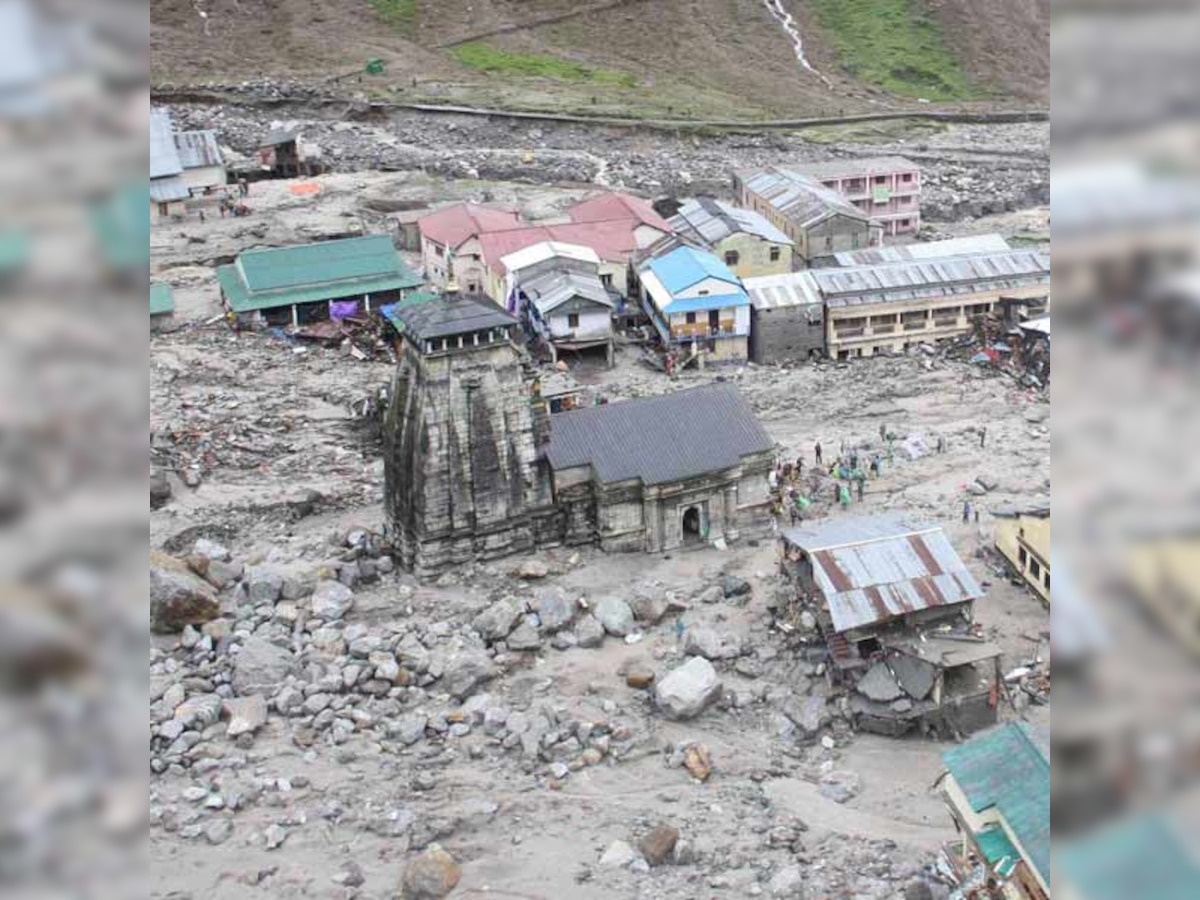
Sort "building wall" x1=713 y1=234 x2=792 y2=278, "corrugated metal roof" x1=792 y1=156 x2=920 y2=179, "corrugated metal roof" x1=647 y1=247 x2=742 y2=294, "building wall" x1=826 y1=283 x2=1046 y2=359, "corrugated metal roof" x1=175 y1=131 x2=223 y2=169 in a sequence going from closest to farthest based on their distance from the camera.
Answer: "corrugated metal roof" x1=647 y1=247 x2=742 y2=294 < "building wall" x1=826 y1=283 x2=1046 y2=359 < "building wall" x1=713 y1=234 x2=792 y2=278 < "corrugated metal roof" x1=792 y1=156 x2=920 y2=179 < "corrugated metal roof" x1=175 y1=131 x2=223 y2=169

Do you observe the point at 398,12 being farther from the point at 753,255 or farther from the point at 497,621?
the point at 497,621

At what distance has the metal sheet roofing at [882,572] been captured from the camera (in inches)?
1041

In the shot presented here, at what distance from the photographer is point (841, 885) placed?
21219mm

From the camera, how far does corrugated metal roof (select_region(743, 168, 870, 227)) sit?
54.5 meters

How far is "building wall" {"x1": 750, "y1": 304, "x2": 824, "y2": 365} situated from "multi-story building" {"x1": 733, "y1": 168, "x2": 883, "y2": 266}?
5.94 m

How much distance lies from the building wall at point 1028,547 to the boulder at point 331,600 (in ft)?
51.3

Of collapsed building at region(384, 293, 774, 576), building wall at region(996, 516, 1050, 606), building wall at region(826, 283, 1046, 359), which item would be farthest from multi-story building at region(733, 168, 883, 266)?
building wall at region(996, 516, 1050, 606)

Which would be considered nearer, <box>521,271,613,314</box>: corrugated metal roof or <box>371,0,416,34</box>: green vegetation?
<box>521,271,613,314</box>: corrugated metal roof

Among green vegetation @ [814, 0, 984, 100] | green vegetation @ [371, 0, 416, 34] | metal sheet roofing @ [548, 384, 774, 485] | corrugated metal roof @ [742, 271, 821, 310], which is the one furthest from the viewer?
green vegetation @ [371, 0, 416, 34]

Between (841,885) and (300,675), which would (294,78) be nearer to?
(300,675)

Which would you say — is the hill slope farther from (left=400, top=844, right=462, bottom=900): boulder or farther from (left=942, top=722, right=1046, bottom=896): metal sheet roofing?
(left=400, top=844, right=462, bottom=900): boulder

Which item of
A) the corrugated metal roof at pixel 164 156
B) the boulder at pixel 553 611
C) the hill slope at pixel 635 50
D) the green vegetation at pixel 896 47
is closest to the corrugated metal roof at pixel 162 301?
the corrugated metal roof at pixel 164 156

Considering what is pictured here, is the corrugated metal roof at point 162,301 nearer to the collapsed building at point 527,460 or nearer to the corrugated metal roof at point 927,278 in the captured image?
the collapsed building at point 527,460

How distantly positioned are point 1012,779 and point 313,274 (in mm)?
35390
